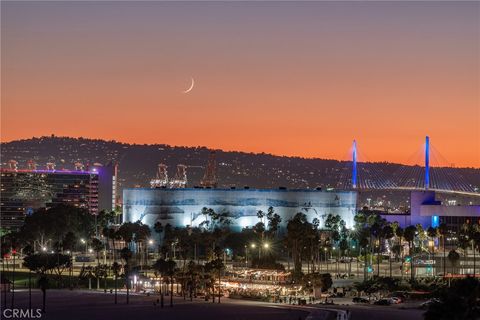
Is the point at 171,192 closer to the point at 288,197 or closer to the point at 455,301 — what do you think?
the point at 288,197

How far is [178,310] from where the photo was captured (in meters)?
88.7

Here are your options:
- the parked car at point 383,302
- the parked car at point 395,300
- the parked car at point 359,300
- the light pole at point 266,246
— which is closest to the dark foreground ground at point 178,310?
the parked car at point 383,302

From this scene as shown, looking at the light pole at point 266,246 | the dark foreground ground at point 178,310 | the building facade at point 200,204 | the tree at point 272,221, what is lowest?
the dark foreground ground at point 178,310

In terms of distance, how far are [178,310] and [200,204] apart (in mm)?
105194

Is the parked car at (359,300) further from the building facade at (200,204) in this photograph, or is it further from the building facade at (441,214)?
the building facade at (200,204)

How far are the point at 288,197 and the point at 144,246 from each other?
42.2 metres

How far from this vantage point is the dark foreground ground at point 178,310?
82.7m

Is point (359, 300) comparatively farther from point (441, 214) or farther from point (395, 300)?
point (441, 214)

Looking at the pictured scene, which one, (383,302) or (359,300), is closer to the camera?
(383,302)

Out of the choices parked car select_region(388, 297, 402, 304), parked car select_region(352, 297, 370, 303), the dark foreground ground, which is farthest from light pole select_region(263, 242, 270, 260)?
parked car select_region(388, 297, 402, 304)

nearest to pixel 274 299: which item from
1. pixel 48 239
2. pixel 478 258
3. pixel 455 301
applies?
pixel 455 301

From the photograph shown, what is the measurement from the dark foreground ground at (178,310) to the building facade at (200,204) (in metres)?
89.5

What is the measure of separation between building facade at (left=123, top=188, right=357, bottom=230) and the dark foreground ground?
89.5m

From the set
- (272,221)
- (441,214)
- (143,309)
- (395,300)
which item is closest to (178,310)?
(143,309)
